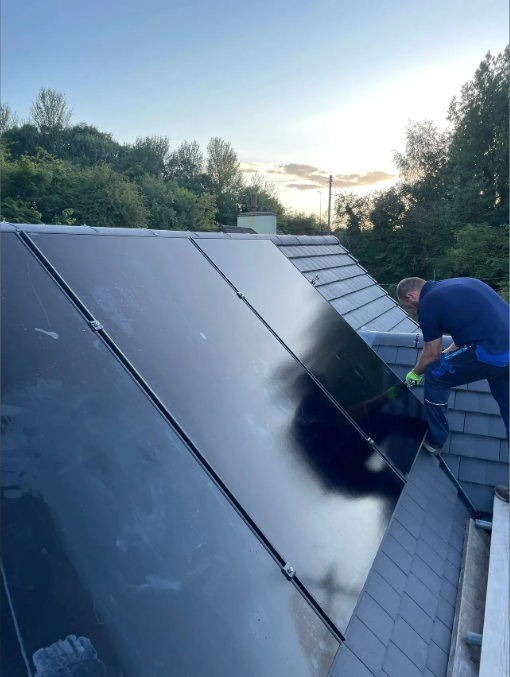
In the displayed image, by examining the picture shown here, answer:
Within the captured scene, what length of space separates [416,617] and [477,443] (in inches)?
70.3

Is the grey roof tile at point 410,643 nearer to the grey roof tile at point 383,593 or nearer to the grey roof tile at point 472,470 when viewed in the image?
the grey roof tile at point 383,593


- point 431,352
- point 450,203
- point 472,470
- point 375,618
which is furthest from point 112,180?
point 375,618

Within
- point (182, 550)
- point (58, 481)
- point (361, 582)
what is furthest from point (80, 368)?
point (361, 582)

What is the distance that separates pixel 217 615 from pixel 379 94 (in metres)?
3.08

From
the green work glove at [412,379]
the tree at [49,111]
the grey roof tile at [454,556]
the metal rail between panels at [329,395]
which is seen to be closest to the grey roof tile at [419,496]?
the grey roof tile at [454,556]

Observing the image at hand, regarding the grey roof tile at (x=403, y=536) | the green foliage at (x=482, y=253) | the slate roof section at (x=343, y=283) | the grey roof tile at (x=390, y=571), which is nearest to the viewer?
the grey roof tile at (x=390, y=571)

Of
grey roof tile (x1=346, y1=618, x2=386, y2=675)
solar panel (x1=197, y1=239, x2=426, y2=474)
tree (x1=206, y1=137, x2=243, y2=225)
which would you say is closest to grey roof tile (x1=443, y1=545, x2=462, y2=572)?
solar panel (x1=197, y1=239, x2=426, y2=474)

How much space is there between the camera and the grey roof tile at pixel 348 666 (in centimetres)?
159

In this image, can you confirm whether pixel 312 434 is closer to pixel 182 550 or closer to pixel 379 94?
pixel 182 550

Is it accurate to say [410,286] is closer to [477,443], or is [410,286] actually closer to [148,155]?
[477,443]

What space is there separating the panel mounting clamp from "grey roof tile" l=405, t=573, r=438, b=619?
95cm

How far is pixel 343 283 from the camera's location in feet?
23.4

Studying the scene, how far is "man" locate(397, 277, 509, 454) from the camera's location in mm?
3342

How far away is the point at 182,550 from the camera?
1278 millimetres
